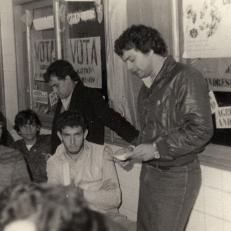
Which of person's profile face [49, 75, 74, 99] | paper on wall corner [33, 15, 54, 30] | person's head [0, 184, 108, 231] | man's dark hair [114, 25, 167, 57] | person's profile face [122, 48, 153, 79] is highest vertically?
paper on wall corner [33, 15, 54, 30]

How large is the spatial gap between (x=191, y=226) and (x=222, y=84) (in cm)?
104

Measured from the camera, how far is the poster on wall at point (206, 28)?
3.25 metres

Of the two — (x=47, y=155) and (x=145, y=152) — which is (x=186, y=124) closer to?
(x=145, y=152)

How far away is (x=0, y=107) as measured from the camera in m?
6.66

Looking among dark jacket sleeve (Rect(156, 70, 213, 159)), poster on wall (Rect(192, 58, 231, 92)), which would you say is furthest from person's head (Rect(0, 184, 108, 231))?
poster on wall (Rect(192, 58, 231, 92))

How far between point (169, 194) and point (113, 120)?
1.09m

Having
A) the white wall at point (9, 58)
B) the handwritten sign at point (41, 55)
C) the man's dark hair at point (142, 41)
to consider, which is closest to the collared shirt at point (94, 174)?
the man's dark hair at point (142, 41)

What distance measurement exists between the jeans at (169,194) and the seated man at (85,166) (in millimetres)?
687

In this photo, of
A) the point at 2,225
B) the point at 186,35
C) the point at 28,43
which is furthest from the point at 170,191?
the point at 28,43

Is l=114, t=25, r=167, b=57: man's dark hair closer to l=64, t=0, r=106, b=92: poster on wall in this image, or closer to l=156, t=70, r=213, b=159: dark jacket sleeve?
l=156, t=70, r=213, b=159: dark jacket sleeve

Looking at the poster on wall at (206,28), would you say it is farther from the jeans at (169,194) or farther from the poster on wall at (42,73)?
the poster on wall at (42,73)

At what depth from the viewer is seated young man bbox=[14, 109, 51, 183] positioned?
4617 millimetres

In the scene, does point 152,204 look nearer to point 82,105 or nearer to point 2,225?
point 82,105

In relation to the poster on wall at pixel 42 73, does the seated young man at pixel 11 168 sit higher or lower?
lower
